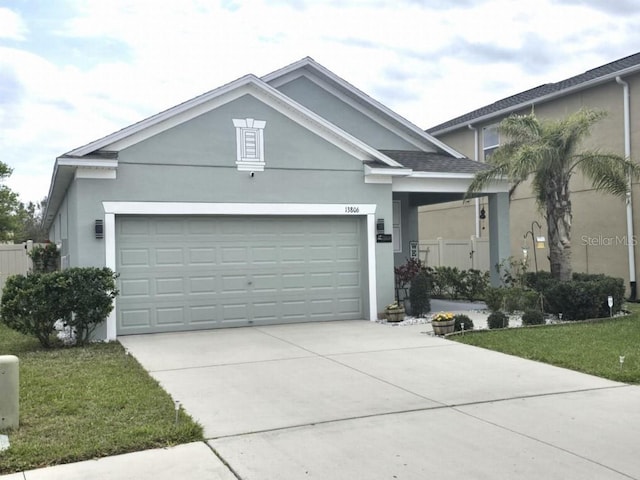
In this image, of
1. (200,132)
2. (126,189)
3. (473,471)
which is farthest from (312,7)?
(473,471)

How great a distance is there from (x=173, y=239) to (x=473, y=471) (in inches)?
337

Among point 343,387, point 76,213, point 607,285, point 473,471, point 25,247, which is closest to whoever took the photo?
point 473,471

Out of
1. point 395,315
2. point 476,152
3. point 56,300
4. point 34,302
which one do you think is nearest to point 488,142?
point 476,152

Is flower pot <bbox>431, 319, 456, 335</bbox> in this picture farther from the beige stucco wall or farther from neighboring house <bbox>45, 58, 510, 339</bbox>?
the beige stucco wall

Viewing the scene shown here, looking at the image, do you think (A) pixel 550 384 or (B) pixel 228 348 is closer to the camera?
(A) pixel 550 384

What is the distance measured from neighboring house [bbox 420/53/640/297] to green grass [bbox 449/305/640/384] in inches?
228

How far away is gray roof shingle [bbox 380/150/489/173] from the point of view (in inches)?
587

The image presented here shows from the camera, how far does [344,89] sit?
16375 millimetres

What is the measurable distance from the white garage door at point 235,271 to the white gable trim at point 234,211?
222 millimetres

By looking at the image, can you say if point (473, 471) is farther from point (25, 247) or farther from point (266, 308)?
point (25, 247)

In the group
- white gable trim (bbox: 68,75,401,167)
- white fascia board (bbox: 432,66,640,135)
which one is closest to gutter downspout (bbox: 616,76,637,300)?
white fascia board (bbox: 432,66,640,135)

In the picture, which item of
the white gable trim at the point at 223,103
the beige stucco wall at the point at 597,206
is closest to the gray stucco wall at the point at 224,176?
the white gable trim at the point at 223,103

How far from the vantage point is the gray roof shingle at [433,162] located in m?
14.9

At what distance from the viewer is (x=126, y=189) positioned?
11.5 metres
